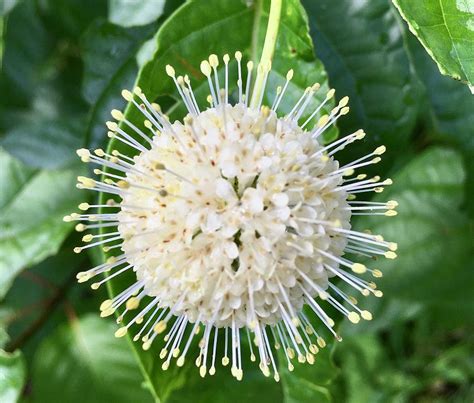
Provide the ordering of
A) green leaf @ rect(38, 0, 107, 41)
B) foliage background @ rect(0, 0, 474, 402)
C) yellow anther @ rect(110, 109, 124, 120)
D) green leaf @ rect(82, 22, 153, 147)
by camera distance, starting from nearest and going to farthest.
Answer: yellow anther @ rect(110, 109, 124, 120)
foliage background @ rect(0, 0, 474, 402)
green leaf @ rect(82, 22, 153, 147)
green leaf @ rect(38, 0, 107, 41)

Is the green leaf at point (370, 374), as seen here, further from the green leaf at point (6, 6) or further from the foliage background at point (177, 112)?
the green leaf at point (6, 6)

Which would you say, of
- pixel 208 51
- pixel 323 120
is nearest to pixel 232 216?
pixel 323 120

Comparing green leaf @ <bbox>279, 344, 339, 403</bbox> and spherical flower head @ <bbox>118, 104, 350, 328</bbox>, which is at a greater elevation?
spherical flower head @ <bbox>118, 104, 350, 328</bbox>

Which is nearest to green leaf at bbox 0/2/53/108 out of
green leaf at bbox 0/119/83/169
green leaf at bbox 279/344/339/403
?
green leaf at bbox 0/119/83/169

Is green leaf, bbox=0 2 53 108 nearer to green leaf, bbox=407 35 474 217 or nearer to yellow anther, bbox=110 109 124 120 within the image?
yellow anther, bbox=110 109 124 120

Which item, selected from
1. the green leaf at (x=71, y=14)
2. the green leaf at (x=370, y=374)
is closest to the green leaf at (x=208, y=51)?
the green leaf at (x=71, y=14)

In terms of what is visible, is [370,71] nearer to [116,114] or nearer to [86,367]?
[116,114]
